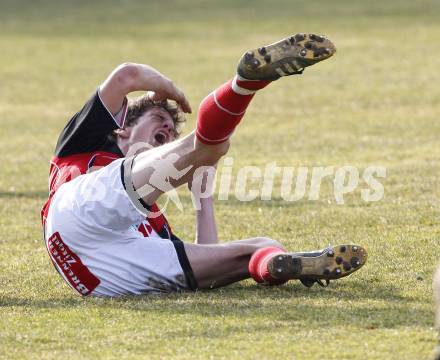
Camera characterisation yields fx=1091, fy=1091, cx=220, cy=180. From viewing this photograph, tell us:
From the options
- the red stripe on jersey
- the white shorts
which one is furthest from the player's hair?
the red stripe on jersey

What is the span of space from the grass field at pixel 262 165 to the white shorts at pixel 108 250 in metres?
0.15

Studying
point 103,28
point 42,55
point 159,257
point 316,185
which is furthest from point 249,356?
point 103,28

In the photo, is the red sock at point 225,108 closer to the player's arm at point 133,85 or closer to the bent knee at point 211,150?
the bent knee at point 211,150

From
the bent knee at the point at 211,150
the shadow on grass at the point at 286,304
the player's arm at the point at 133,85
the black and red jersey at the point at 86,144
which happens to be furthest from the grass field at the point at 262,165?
the player's arm at the point at 133,85

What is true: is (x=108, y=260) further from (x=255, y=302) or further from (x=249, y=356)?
(x=249, y=356)

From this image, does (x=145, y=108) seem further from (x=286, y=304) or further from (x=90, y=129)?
(x=286, y=304)

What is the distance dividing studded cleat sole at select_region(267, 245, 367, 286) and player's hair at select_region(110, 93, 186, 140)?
1446 mm

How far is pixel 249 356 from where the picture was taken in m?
4.56

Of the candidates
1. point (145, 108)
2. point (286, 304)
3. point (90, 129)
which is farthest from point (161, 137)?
point (286, 304)

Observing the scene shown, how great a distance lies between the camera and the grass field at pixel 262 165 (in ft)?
16.1

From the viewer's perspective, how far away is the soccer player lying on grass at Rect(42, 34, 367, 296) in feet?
17.3

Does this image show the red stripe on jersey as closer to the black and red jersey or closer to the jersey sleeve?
the black and red jersey

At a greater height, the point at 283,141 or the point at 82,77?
the point at 283,141

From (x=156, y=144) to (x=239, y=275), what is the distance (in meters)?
1.15
